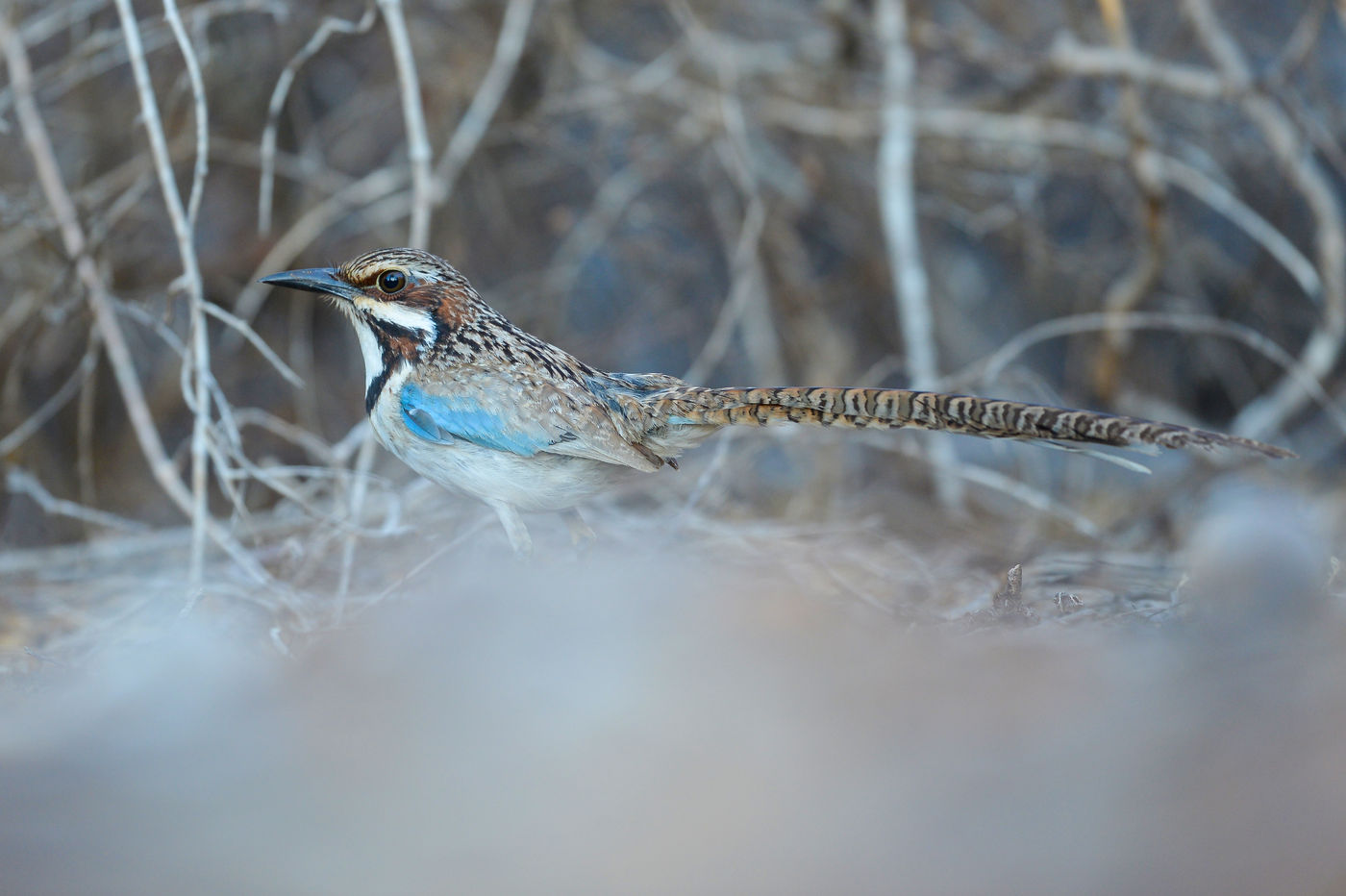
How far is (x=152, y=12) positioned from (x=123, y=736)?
211 inches

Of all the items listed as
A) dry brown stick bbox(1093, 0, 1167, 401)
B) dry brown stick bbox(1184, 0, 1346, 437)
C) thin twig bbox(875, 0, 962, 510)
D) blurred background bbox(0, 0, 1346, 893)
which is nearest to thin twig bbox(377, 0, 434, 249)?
blurred background bbox(0, 0, 1346, 893)

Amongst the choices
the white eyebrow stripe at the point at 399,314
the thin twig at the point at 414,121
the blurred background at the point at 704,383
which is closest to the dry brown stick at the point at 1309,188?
the blurred background at the point at 704,383

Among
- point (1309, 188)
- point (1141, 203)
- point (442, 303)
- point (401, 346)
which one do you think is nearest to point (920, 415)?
point (442, 303)

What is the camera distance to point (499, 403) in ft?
11.7

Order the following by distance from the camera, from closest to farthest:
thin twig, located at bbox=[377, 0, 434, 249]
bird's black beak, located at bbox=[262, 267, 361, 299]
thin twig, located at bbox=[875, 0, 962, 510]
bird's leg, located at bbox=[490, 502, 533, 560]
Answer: bird's black beak, located at bbox=[262, 267, 361, 299]
bird's leg, located at bbox=[490, 502, 533, 560]
thin twig, located at bbox=[377, 0, 434, 249]
thin twig, located at bbox=[875, 0, 962, 510]

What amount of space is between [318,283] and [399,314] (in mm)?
264

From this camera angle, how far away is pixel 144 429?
4.32 meters

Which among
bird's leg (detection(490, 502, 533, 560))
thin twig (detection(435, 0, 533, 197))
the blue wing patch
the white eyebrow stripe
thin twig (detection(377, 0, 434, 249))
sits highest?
thin twig (detection(435, 0, 533, 197))

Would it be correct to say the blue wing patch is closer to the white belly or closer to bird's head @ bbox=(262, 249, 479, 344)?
the white belly

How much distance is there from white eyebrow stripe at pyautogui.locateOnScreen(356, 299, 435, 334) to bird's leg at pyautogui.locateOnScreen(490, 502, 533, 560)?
626mm

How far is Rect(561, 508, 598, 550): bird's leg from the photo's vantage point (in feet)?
13.6

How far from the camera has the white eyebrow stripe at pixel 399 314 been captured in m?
3.74

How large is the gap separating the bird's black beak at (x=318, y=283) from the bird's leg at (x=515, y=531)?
2.71 feet

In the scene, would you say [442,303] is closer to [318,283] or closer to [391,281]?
[391,281]
